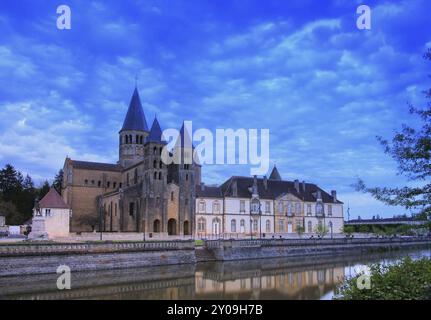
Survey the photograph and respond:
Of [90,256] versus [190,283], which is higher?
[90,256]

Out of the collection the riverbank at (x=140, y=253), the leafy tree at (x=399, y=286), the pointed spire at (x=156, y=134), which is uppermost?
the pointed spire at (x=156, y=134)

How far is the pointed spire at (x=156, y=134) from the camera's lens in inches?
2156

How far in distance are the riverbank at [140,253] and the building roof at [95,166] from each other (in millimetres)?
27194

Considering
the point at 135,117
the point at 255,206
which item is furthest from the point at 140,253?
the point at 135,117

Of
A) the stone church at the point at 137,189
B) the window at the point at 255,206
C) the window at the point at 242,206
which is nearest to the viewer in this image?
the stone church at the point at 137,189

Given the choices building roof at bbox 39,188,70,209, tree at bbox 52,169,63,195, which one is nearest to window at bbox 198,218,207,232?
building roof at bbox 39,188,70,209

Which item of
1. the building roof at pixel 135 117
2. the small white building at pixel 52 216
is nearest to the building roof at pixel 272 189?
the building roof at pixel 135 117

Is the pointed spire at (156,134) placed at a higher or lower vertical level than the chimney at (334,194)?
higher

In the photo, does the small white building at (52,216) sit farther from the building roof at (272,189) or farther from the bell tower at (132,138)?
the bell tower at (132,138)

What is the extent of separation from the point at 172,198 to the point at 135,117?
21.1 m

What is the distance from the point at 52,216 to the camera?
139ft

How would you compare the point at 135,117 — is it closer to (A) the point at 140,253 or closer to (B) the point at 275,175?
(B) the point at 275,175
